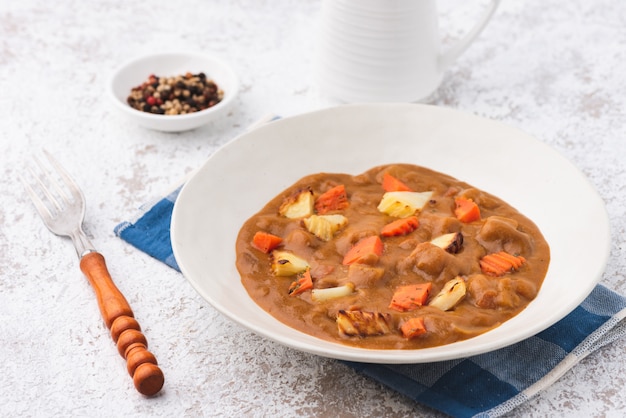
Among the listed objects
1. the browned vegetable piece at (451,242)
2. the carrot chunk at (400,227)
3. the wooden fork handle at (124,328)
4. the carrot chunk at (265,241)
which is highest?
the browned vegetable piece at (451,242)

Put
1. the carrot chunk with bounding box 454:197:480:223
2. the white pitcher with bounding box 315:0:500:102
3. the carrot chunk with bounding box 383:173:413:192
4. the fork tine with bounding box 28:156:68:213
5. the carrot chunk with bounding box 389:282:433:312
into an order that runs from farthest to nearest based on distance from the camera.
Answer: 1. the white pitcher with bounding box 315:0:500:102
2. the fork tine with bounding box 28:156:68:213
3. the carrot chunk with bounding box 383:173:413:192
4. the carrot chunk with bounding box 454:197:480:223
5. the carrot chunk with bounding box 389:282:433:312

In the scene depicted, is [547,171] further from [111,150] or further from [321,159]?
[111,150]

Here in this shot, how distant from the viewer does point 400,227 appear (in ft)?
8.05

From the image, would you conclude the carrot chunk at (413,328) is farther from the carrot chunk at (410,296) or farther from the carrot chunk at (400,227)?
the carrot chunk at (400,227)

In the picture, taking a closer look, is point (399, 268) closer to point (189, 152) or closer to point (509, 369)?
point (509, 369)

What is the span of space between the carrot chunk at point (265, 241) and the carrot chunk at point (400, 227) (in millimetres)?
323

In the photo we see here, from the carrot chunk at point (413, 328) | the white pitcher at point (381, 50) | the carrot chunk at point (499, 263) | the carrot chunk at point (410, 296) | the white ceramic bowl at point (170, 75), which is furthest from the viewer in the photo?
the white ceramic bowl at point (170, 75)

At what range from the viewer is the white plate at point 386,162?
2082mm

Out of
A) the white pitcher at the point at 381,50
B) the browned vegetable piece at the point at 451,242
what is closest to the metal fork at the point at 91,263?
the browned vegetable piece at the point at 451,242

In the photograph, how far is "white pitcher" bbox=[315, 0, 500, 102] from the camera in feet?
10.3

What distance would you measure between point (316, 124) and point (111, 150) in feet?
2.97

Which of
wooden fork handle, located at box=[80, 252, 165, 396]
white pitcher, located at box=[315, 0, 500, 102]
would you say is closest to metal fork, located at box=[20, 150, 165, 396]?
wooden fork handle, located at box=[80, 252, 165, 396]

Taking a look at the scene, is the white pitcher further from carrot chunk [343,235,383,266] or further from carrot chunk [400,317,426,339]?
carrot chunk [400,317,426,339]

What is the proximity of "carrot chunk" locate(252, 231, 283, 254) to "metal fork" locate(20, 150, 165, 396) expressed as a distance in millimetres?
424
